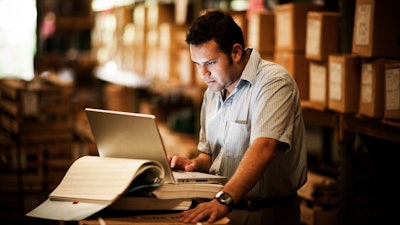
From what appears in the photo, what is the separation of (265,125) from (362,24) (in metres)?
1.67

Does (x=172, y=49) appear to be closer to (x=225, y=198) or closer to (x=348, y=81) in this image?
(x=348, y=81)

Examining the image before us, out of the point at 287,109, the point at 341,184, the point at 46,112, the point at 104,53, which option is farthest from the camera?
the point at 104,53

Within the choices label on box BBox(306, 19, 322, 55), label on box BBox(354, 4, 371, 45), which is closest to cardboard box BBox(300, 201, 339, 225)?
label on box BBox(306, 19, 322, 55)

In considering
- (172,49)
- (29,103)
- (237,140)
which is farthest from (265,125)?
(172,49)

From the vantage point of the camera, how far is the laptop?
8.76 ft

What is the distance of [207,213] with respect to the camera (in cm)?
252

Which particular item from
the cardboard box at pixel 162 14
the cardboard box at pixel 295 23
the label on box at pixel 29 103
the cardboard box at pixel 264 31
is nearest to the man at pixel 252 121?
the cardboard box at pixel 295 23

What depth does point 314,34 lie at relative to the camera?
15.7 ft

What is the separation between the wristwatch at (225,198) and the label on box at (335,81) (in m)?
2.02

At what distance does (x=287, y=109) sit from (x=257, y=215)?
494 millimetres

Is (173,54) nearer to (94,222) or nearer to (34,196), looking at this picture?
(34,196)

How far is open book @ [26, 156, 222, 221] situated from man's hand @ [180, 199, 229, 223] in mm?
137

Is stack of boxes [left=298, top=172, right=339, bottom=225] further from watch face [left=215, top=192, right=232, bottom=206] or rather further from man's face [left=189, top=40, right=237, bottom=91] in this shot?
watch face [left=215, top=192, right=232, bottom=206]

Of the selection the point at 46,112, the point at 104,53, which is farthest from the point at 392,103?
the point at 104,53
